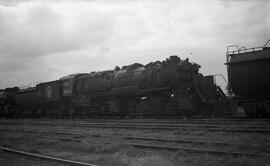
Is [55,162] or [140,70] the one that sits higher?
[140,70]

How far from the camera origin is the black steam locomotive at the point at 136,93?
64.2ft

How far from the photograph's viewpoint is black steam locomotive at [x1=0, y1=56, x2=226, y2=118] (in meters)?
19.6

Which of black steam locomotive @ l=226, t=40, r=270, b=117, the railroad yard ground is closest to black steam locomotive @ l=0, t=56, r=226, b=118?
black steam locomotive @ l=226, t=40, r=270, b=117

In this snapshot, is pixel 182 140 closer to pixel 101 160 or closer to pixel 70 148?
pixel 101 160

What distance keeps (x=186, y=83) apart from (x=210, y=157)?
12.8 metres

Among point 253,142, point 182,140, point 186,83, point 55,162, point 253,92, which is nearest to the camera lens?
point 55,162

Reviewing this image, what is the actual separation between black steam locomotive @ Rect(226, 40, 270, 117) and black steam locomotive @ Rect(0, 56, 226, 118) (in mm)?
2581

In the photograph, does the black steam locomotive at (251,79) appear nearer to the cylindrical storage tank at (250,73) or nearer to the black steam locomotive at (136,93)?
the cylindrical storage tank at (250,73)

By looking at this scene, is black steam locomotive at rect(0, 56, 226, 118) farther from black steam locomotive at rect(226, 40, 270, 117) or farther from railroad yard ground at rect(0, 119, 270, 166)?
railroad yard ground at rect(0, 119, 270, 166)

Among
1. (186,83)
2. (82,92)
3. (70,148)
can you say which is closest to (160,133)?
(70,148)

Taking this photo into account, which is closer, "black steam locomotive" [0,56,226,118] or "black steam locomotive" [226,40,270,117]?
"black steam locomotive" [226,40,270,117]

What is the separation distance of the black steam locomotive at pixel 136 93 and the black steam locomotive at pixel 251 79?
258 centimetres

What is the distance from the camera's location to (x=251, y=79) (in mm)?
15836

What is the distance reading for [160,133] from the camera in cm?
1272
